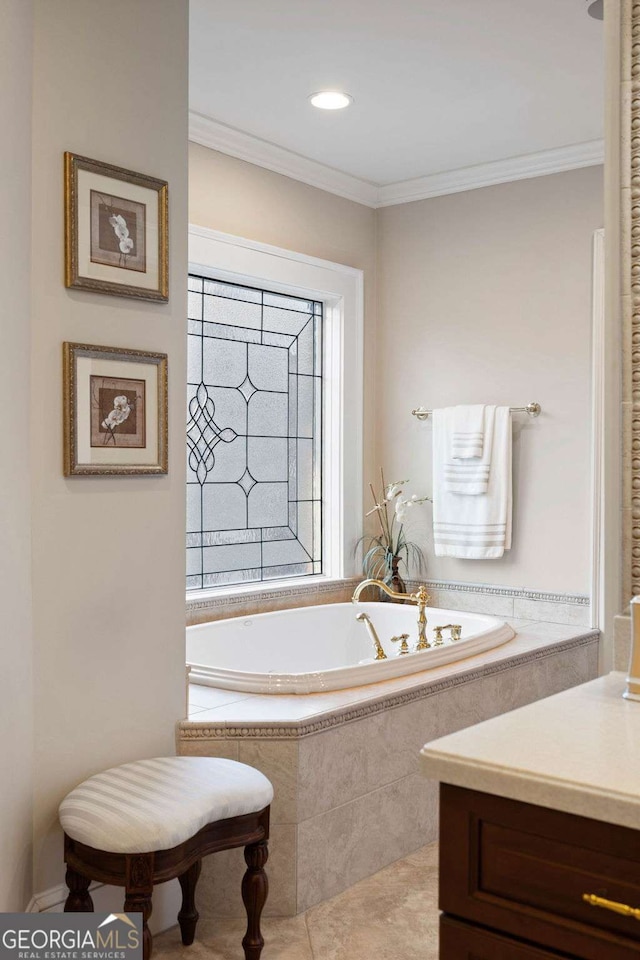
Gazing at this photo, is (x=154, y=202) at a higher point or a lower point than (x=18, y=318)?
higher

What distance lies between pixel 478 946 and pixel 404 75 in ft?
9.60

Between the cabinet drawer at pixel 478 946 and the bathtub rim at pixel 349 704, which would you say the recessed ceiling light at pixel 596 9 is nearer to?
the bathtub rim at pixel 349 704

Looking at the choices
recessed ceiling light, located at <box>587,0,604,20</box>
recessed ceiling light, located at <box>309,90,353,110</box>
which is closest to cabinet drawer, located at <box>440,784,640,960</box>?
recessed ceiling light, located at <box>587,0,604,20</box>

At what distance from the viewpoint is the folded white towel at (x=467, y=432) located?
422 centimetres

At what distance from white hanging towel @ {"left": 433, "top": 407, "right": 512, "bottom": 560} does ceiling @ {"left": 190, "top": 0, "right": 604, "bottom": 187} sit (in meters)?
1.21

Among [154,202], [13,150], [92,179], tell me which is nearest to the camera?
[13,150]

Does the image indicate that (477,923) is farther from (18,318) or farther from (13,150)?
(13,150)

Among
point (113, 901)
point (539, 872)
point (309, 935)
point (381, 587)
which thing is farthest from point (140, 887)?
point (381, 587)

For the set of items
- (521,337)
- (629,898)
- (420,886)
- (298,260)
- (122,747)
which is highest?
(298,260)

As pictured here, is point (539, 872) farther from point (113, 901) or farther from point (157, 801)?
point (113, 901)

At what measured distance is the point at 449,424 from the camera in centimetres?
436

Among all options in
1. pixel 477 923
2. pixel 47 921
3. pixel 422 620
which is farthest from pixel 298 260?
pixel 477 923

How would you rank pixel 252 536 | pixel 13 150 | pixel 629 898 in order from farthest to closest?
pixel 252 536 < pixel 13 150 < pixel 629 898

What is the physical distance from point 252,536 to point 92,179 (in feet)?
6.81
